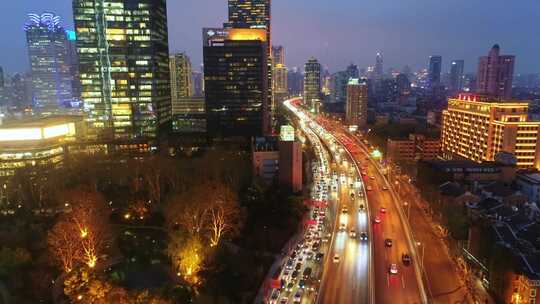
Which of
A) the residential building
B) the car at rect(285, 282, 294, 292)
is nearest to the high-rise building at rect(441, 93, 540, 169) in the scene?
the residential building

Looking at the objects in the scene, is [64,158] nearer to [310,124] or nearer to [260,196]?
[260,196]

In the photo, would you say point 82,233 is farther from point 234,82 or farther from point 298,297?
point 234,82

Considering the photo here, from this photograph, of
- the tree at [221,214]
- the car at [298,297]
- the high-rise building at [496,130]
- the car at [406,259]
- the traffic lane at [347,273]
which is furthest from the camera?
the high-rise building at [496,130]

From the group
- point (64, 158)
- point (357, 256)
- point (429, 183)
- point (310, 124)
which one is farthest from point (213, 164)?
point (310, 124)

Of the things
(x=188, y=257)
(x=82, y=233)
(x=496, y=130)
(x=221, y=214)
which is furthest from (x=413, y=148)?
(x=82, y=233)

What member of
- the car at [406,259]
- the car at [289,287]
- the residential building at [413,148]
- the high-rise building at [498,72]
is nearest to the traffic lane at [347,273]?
the car at [289,287]

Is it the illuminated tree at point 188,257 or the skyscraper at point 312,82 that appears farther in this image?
the skyscraper at point 312,82

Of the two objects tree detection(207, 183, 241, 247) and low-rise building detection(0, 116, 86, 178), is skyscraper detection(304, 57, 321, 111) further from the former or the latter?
tree detection(207, 183, 241, 247)

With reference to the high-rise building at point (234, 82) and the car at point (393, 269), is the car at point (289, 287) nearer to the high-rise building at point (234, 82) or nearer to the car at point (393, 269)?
the car at point (393, 269)
